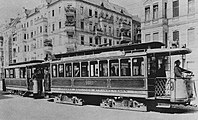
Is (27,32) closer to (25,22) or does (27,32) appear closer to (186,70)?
(25,22)

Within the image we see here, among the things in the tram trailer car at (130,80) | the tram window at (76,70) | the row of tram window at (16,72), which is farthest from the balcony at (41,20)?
the row of tram window at (16,72)

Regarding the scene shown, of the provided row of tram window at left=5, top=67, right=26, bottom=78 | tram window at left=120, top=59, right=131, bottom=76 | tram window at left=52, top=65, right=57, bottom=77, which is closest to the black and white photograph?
tram window at left=120, top=59, right=131, bottom=76

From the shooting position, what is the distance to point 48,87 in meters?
5.03

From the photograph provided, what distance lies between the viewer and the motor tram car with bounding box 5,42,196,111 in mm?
2800

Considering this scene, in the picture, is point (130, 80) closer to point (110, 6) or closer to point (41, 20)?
point (110, 6)

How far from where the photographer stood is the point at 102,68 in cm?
364

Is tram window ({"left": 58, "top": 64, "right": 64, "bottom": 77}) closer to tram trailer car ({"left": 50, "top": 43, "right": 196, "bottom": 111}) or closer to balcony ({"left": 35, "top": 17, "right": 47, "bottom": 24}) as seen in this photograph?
tram trailer car ({"left": 50, "top": 43, "right": 196, "bottom": 111})

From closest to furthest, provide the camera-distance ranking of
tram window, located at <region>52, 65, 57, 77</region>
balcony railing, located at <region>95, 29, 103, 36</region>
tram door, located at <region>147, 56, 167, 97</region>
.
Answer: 1. tram door, located at <region>147, 56, 167, 97</region>
2. balcony railing, located at <region>95, 29, 103, 36</region>
3. tram window, located at <region>52, 65, 57, 77</region>

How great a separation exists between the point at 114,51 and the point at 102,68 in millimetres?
360

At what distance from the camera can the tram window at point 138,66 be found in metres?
3.16

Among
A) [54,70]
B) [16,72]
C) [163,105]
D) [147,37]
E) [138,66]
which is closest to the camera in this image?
[147,37]

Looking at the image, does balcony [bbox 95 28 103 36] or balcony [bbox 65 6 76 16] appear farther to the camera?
balcony [bbox 95 28 103 36]

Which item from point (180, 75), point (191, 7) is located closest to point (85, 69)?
point (180, 75)

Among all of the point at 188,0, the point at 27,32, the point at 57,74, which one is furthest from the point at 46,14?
the point at 188,0
